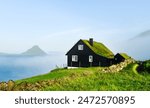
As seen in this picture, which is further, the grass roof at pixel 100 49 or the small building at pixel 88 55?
the grass roof at pixel 100 49

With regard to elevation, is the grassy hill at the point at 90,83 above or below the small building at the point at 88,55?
below

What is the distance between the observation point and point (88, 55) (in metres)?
63.2

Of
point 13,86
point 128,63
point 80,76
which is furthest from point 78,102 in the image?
point 128,63

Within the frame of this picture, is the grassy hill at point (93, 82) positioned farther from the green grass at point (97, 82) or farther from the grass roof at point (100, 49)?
the grass roof at point (100, 49)

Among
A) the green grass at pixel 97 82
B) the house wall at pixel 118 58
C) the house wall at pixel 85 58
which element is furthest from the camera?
the house wall at pixel 85 58

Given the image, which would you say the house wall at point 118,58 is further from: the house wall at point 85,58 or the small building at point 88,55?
the house wall at point 85,58

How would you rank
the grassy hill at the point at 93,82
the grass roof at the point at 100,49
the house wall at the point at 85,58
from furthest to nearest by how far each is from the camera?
1. the grass roof at the point at 100,49
2. the house wall at the point at 85,58
3. the grassy hill at the point at 93,82

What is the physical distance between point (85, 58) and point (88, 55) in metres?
0.71

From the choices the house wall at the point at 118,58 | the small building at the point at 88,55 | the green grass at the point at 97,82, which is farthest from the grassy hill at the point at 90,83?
the small building at the point at 88,55

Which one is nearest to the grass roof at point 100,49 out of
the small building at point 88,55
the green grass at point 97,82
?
the small building at point 88,55

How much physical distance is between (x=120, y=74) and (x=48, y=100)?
14.8 m

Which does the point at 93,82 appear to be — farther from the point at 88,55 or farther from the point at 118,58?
the point at 88,55

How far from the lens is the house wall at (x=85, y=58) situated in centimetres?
6097

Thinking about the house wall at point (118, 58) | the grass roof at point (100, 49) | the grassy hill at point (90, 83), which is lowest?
the grassy hill at point (90, 83)
